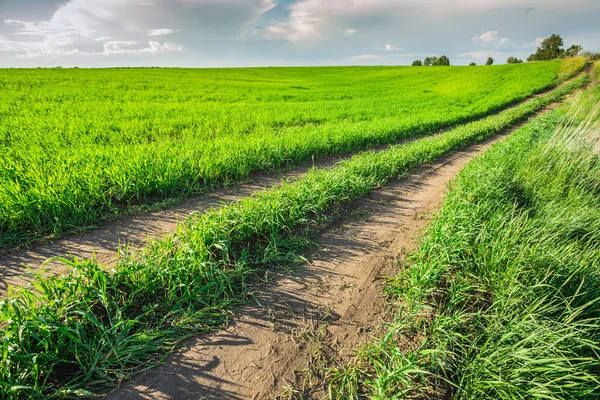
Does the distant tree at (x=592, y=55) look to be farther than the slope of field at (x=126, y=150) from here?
Yes

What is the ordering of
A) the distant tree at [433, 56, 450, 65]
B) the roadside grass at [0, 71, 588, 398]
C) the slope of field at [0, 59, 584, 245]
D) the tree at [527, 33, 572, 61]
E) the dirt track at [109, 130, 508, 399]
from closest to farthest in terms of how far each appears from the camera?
the roadside grass at [0, 71, 588, 398], the dirt track at [109, 130, 508, 399], the slope of field at [0, 59, 584, 245], the tree at [527, 33, 572, 61], the distant tree at [433, 56, 450, 65]

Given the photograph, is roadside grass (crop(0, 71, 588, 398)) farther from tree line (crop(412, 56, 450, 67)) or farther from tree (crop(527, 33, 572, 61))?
tree line (crop(412, 56, 450, 67))

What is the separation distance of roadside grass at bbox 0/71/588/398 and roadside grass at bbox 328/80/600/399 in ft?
4.57

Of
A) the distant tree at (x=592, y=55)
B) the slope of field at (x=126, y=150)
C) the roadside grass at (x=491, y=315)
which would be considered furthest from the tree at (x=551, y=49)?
the roadside grass at (x=491, y=315)

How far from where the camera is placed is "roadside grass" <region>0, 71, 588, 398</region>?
6.40ft

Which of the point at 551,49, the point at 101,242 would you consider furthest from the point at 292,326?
the point at 551,49

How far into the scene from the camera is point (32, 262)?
317 centimetres

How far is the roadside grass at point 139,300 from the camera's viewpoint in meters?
1.95

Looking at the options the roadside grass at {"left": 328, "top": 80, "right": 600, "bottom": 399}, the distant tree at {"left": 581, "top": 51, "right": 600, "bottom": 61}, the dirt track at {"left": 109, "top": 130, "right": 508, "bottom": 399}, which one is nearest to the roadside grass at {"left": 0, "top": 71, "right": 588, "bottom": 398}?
the dirt track at {"left": 109, "top": 130, "right": 508, "bottom": 399}

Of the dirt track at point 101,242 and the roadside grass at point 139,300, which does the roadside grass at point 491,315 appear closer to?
the roadside grass at point 139,300

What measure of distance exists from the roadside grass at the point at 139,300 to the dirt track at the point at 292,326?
201mm

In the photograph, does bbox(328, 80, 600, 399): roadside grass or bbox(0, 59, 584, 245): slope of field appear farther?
bbox(0, 59, 584, 245): slope of field

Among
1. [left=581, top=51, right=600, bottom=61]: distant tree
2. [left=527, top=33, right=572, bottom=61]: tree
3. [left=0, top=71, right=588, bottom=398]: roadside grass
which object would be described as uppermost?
[left=527, top=33, right=572, bottom=61]: tree

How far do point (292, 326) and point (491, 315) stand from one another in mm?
1732
